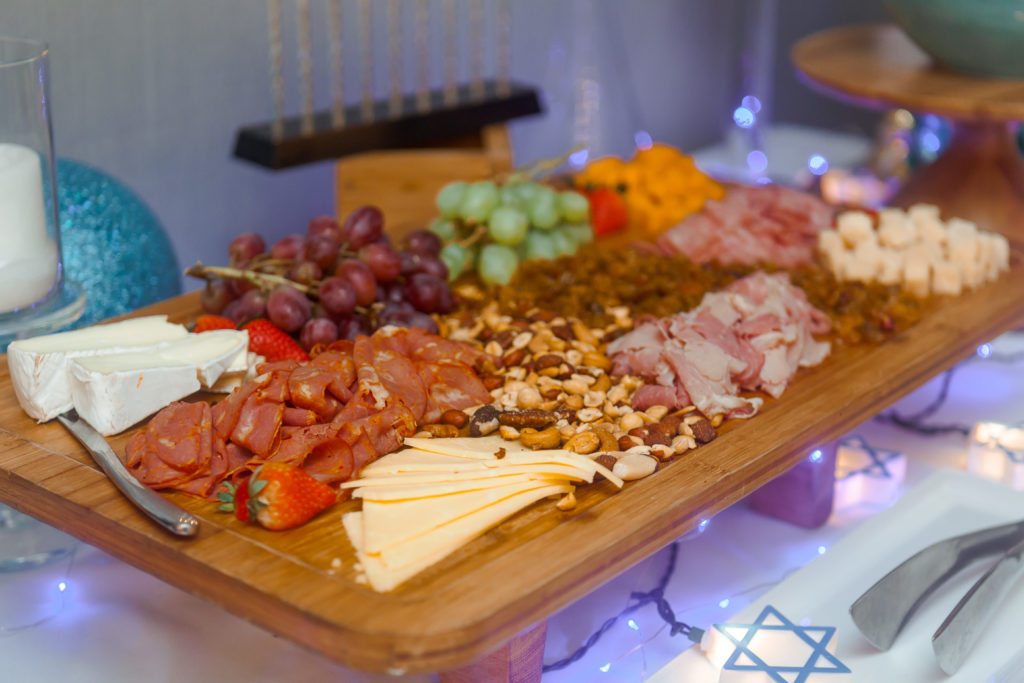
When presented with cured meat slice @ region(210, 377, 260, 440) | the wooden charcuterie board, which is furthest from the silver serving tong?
cured meat slice @ region(210, 377, 260, 440)

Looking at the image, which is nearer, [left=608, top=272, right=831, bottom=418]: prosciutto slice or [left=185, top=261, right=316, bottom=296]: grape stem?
[left=608, top=272, right=831, bottom=418]: prosciutto slice

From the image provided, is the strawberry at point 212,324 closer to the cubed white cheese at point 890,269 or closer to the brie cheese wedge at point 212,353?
the brie cheese wedge at point 212,353

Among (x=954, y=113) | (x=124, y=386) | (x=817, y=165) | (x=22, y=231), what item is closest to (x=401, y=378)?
(x=124, y=386)

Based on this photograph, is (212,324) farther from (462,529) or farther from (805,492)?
(805,492)

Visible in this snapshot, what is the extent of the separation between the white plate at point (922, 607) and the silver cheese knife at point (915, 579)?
0.06ft

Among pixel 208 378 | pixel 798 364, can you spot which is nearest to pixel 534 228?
pixel 798 364

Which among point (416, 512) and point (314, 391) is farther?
point (314, 391)

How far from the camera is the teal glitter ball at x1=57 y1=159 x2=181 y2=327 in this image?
1390 mm

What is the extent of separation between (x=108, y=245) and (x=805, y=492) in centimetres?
94

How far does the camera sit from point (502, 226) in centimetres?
154

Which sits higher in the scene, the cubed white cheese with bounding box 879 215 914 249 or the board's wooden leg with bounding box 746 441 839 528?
the cubed white cheese with bounding box 879 215 914 249

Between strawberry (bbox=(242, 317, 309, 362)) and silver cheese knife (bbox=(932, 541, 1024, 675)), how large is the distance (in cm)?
72

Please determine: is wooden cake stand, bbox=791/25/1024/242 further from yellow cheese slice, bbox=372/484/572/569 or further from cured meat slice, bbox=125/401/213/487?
cured meat slice, bbox=125/401/213/487

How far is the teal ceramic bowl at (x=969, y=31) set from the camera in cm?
182
